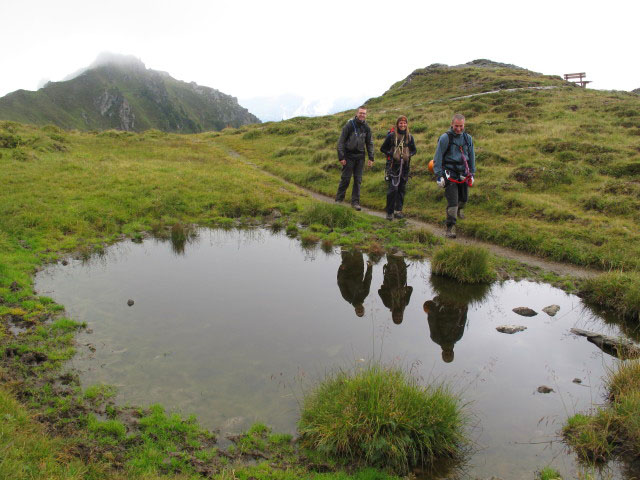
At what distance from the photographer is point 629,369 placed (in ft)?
18.4

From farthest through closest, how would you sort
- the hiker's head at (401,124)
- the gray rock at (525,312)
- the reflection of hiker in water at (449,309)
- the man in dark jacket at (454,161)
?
1. the hiker's head at (401,124)
2. the man in dark jacket at (454,161)
3. the gray rock at (525,312)
4. the reflection of hiker in water at (449,309)

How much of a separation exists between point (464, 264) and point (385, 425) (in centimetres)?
589

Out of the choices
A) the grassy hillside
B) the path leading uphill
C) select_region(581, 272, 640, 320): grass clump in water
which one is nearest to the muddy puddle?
select_region(581, 272, 640, 320): grass clump in water

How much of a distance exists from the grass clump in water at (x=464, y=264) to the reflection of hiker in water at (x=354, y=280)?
1.75 m

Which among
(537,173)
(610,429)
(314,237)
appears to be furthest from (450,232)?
(610,429)

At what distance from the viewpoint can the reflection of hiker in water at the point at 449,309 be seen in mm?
7305

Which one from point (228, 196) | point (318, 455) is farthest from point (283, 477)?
point (228, 196)

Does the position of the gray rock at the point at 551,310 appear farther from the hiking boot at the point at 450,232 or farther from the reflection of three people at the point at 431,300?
the hiking boot at the point at 450,232

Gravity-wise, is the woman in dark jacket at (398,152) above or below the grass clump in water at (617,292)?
above

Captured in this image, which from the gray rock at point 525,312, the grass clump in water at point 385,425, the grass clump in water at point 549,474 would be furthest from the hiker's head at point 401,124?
the grass clump in water at point 549,474

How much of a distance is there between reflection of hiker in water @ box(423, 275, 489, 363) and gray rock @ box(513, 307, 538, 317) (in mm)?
765

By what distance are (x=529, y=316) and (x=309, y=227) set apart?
7.51m

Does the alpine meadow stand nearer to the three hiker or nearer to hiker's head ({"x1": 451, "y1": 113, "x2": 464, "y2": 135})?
the three hiker

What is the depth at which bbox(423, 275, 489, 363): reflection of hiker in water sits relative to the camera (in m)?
7.30
